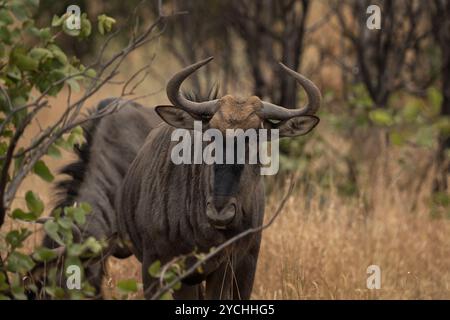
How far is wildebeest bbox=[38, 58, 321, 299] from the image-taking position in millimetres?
4656

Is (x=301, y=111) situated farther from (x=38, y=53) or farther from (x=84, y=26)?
(x=38, y=53)

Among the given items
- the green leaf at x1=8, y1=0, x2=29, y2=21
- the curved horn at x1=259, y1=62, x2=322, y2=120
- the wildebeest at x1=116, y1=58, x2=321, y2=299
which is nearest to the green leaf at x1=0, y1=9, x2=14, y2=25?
the green leaf at x1=8, y1=0, x2=29, y2=21

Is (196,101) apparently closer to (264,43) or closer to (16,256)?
(16,256)

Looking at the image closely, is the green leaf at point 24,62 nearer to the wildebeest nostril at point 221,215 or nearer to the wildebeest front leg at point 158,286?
the wildebeest nostril at point 221,215

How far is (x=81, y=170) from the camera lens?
6.39m

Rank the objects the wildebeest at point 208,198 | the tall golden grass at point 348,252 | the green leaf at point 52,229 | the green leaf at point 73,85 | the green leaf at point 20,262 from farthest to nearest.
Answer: the tall golden grass at point 348,252, the wildebeest at point 208,198, the green leaf at point 73,85, the green leaf at point 20,262, the green leaf at point 52,229

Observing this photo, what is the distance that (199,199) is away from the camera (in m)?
4.95

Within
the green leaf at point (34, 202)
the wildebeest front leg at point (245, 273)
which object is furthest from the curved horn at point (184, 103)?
the green leaf at point (34, 202)

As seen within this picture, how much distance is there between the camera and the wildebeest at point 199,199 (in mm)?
4656

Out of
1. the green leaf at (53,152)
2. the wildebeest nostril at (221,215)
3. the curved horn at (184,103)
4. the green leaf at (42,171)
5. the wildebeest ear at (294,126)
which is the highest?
the curved horn at (184,103)

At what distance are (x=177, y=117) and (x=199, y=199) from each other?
16.1 inches
